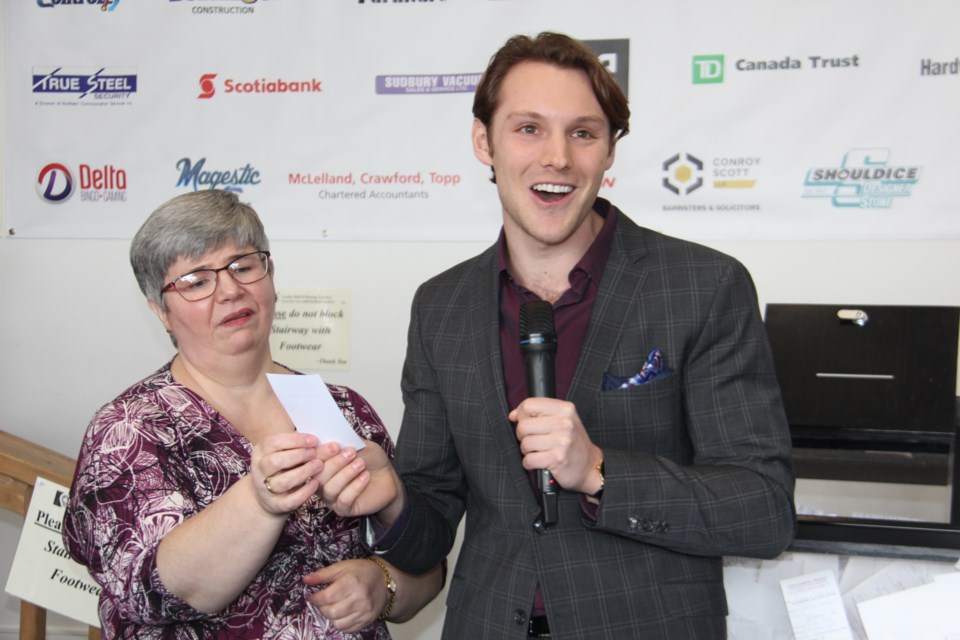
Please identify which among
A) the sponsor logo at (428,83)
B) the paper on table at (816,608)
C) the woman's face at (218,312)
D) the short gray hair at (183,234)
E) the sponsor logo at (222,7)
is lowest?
the paper on table at (816,608)

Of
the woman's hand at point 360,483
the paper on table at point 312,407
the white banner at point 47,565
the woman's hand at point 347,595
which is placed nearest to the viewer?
the paper on table at point 312,407

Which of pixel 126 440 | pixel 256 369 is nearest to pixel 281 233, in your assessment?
pixel 256 369

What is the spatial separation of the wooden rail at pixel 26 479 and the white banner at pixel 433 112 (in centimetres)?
98

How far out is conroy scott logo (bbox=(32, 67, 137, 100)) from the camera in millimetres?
3383

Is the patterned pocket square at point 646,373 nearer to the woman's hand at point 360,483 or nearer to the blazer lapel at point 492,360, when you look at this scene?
the blazer lapel at point 492,360

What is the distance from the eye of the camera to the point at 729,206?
9.71 feet

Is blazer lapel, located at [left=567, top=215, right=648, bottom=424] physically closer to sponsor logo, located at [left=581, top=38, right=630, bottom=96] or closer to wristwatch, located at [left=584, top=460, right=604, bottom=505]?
wristwatch, located at [left=584, top=460, right=604, bottom=505]

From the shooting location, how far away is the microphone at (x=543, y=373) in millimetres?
1339

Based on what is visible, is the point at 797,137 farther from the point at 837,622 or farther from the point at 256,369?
the point at 256,369

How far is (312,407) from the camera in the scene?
1404mm

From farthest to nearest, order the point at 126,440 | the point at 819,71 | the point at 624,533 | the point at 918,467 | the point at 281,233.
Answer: the point at 281,233
the point at 819,71
the point at 918,467
the point at 126,440
the point at 624,533

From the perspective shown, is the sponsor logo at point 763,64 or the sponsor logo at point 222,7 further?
the sponsor logo at point 222,7

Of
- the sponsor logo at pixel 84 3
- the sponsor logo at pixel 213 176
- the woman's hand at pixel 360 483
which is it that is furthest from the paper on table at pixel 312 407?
the sponsor logo at pixel 84 3

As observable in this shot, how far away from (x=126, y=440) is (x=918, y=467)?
66.2 inches
